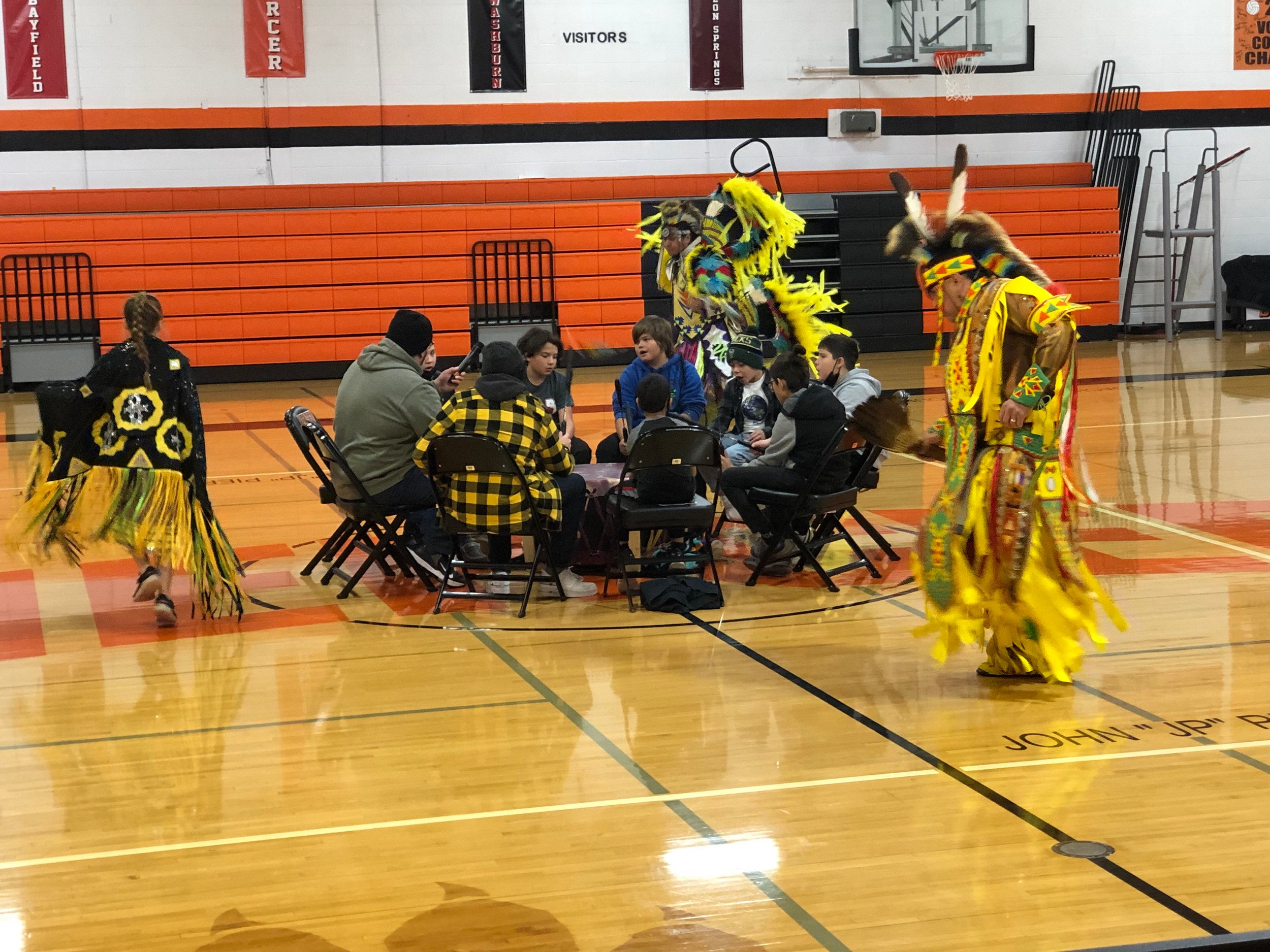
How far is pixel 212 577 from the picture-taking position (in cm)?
579

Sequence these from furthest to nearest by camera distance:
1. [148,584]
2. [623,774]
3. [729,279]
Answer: [729,279]
[148,584]
[623,774]

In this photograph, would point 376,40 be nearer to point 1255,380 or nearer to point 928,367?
point 928,367

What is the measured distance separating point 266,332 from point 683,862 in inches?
465

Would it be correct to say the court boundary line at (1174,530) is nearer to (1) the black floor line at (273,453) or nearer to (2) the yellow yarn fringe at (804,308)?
(2) the yellow yarn fringe at (804,308)

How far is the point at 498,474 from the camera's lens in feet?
18.5

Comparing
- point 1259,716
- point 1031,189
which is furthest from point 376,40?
point 1259,716

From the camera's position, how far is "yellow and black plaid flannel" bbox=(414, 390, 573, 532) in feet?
18.5

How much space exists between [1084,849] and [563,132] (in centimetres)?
1318

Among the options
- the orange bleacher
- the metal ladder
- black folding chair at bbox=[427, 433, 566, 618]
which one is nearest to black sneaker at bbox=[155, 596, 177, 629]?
black folding chair at bbox=[427, 433, 566, 618]

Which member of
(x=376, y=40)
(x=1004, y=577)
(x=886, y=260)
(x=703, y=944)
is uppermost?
(x=376, y=40)

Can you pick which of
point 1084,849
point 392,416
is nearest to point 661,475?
point 392,416

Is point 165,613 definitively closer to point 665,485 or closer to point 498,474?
point 498,474

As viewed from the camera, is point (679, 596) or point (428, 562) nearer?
point (679, 596)

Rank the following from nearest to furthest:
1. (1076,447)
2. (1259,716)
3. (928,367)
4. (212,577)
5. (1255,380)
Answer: (1259,716)
(212,577)
(1076,447)
(1255,380)
(928,367)
